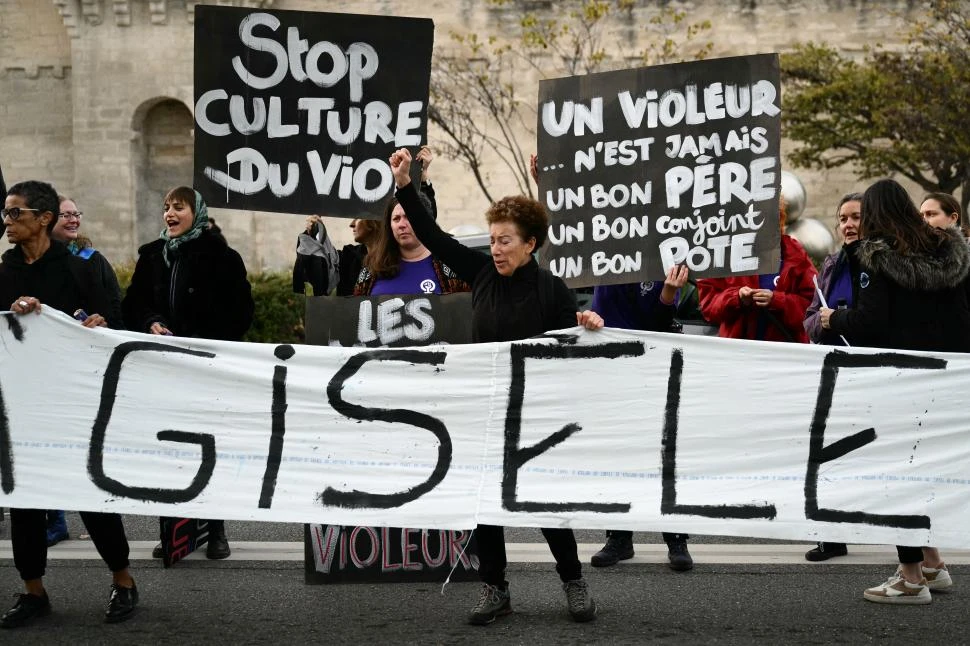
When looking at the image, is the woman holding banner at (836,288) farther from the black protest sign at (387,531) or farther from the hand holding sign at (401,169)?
the hand holding sign at (401,169)

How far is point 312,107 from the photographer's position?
6473mm

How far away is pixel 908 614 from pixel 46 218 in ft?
13.0

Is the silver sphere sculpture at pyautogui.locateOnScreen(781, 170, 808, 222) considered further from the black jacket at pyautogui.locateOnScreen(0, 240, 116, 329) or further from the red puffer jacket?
the black jacket at pyautogui.locateOnScreen(0, 240, 116, 329)

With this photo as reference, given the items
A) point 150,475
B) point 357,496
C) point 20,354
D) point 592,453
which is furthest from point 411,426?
point 20,354

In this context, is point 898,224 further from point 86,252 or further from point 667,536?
point 86,252

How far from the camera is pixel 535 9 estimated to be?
81.4 ft

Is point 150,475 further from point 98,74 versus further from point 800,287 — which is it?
point 98,74

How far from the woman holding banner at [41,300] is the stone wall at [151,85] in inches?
762

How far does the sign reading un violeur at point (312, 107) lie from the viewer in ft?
20.9

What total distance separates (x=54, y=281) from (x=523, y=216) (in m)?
2.04

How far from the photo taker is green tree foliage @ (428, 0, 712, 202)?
2425 cm

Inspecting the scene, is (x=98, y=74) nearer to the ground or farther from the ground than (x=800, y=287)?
farther from the ground

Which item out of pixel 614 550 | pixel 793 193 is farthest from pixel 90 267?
pixel 793 193

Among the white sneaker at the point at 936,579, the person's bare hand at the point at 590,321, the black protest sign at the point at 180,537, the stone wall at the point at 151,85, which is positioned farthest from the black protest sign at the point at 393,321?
the stone wall at the point at 151,85
